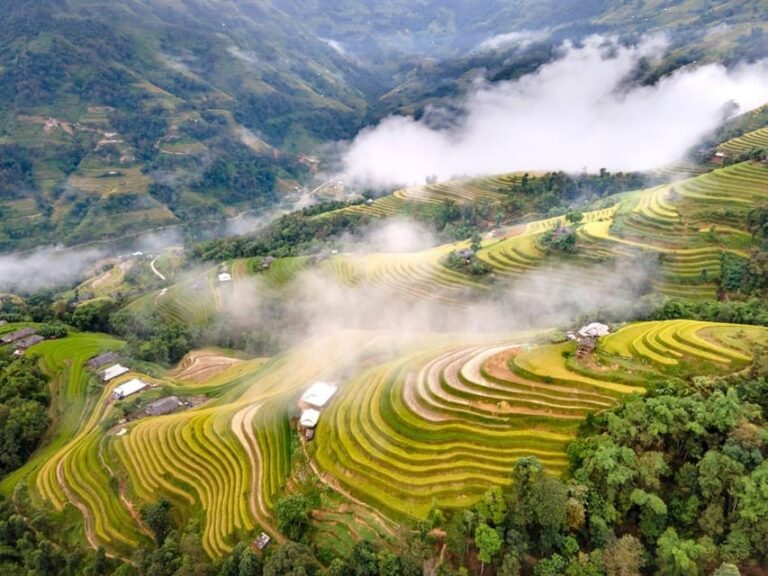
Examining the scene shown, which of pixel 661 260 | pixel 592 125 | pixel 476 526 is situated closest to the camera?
pixel 476 526

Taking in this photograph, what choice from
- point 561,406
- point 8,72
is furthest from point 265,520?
point 8,72

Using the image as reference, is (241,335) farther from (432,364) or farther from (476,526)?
(476,526)

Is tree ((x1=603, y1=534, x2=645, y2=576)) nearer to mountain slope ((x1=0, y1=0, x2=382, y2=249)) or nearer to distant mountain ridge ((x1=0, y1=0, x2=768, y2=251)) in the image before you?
distant mountain ridge ((x1=0, y1=0, x2=768, y2=251))

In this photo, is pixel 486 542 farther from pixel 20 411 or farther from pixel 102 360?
pixel 102 360

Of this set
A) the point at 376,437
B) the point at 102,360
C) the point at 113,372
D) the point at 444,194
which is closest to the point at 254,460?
the point at 376,437

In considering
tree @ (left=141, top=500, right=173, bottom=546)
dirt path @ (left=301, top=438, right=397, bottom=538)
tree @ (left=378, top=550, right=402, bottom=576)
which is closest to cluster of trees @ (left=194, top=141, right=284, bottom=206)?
tree @ (left=141, top=500, right=173, bottom=546)
